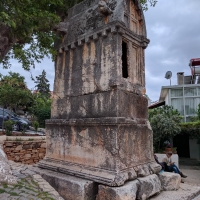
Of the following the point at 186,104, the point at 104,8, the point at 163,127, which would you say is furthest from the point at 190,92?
the point at 104,8

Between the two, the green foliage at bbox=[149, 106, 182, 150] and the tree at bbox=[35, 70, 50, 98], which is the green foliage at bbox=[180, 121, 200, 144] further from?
the tree at bbox=[35, 70, 50, 98]

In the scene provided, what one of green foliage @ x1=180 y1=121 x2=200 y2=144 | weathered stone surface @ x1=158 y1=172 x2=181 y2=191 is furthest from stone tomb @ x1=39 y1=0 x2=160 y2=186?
green foliage @ x1=180 y1=121 x2=200 y2=144

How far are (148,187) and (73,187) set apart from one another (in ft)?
4.66

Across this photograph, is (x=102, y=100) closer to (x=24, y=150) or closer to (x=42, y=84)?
(x=24, y=150)

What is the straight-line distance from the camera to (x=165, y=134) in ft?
39.6

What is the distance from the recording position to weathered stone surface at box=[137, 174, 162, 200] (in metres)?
3.76

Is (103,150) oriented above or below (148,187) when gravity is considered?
above

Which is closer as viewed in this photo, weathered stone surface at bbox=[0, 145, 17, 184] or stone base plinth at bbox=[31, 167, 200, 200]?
stone base plinth at bbox=[31, 167, 200, 200]

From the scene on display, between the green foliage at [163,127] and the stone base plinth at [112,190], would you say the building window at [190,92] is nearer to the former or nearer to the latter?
the green foliage at [163,127]

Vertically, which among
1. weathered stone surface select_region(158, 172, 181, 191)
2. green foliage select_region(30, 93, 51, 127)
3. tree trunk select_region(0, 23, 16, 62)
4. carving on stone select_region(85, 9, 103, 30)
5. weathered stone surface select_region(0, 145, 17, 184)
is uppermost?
carving on stone select_region(85, 9, 103, 30)

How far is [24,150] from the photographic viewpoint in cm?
908

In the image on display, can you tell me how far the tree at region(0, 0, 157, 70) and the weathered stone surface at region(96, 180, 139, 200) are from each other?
329 centimetres

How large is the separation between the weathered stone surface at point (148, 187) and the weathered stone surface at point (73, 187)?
32.5 inches

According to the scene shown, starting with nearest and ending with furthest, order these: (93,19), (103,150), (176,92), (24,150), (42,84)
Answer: (103,150)
(93,19)
(24,150)
(176,92)
(42,84)
